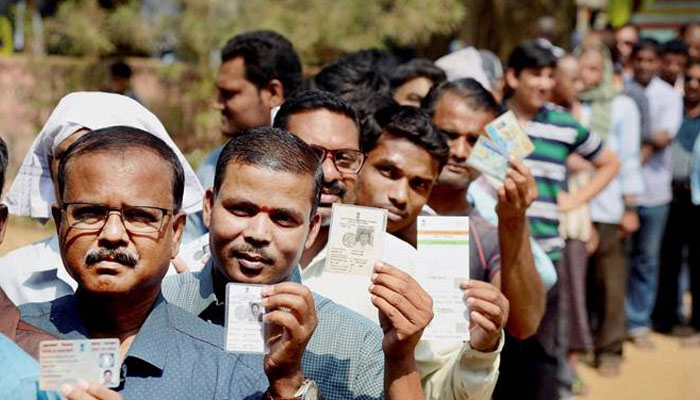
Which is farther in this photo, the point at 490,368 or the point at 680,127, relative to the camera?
the point at 680,127

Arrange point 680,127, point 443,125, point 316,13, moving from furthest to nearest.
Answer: point 316,13 < point 680,127 < point 443,125

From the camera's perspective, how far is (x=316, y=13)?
11.1m

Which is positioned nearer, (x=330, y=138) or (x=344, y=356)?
(x=344, y=356)

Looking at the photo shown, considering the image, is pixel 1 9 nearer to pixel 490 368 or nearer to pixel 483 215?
pixel 483 215

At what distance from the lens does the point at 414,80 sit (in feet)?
18.5

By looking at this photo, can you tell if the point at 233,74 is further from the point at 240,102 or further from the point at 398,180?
the point at 398,180

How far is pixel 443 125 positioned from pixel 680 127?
5.38 meters

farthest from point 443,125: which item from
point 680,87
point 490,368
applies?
point 680,87

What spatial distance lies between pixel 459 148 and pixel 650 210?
506 centimetres

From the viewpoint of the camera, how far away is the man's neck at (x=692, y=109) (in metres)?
9.08

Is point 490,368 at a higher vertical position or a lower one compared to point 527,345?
higher

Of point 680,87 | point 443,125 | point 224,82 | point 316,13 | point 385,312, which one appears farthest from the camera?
point 316,13

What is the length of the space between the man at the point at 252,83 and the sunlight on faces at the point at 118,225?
2.28 metres

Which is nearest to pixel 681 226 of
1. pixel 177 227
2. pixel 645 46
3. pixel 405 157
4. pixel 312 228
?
pixel 645 46
